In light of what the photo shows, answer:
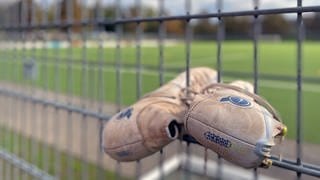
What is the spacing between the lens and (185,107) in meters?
0.94

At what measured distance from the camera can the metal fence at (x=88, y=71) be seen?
3.09 feet

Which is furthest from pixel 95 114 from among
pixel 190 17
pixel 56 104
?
pixel 190 17

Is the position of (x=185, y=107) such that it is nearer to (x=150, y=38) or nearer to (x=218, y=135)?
(x=218, y=135)

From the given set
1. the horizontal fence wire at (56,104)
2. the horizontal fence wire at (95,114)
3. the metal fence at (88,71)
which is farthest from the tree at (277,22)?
the horizontal fence wire at (56,104)

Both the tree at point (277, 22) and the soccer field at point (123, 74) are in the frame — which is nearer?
the tree at point (277, 22)

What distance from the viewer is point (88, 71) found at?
69.5 inches

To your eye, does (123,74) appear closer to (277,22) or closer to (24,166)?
(24,166)

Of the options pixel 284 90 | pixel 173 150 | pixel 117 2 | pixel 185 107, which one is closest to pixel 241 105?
pixel 185 107

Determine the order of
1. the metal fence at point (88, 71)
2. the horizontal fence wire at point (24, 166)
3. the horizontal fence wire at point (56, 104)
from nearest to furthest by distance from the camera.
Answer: the metal fence at point (88, 71), the horizontal fence wire at point (56, 104), the horizontal fence wire at point (24, 166)

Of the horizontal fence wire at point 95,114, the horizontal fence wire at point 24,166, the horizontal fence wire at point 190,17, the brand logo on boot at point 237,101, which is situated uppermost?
the horizontal fence wire at point 190,17

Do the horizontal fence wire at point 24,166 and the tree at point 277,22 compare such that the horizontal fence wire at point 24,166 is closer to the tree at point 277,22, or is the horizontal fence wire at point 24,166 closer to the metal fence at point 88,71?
the metal fence at point 88,71

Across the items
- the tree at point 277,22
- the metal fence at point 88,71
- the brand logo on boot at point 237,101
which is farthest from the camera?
the tree at point 277,22

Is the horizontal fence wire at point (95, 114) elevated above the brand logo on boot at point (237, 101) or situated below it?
below

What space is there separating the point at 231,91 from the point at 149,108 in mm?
201
